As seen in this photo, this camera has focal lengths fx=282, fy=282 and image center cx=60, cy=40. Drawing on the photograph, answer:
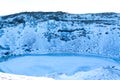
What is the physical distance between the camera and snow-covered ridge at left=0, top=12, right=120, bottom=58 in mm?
40375

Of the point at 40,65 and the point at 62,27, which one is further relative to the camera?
the point at 62,27

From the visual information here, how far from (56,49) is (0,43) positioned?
8.60 metres

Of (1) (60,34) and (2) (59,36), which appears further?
(1) (60,34)

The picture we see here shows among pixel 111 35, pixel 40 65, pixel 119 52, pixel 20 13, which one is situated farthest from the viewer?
pixel 20 13

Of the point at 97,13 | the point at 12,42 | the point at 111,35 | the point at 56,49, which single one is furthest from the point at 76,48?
the point at 97,13

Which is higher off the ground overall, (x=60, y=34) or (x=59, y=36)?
(x=60, y=34)

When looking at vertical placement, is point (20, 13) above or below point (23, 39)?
above

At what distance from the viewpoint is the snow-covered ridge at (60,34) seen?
40.4 m

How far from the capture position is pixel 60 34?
46.1 metres

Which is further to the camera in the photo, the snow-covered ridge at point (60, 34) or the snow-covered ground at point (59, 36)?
the snow-covered ridge at point (60, 34)

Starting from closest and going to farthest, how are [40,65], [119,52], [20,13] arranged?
[40,65]
[119,52]
[20,13]

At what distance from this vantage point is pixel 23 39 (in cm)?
4450

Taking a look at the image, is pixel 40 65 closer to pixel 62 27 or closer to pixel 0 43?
pixel 0 43

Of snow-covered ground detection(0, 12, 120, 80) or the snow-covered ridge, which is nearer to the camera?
snow-covered ground detection(0, 12, 120, 80)
